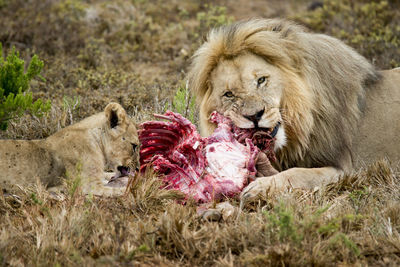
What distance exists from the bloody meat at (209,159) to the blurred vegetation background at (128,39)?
4.29ft

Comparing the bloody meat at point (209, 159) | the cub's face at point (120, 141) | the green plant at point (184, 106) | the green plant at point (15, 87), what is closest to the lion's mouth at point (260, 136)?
the bloody meat at point (209, 159)

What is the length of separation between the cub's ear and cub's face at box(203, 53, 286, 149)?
714 millimetres

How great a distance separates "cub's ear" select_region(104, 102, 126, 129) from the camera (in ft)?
13.7

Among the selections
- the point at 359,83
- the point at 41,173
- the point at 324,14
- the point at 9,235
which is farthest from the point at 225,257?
the point at 324,14

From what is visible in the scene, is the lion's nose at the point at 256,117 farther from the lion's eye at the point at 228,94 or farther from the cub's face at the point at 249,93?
the lion's eye at the point at 228,94

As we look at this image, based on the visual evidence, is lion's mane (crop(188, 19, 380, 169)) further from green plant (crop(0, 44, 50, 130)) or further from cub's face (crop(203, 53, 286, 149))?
green plant (crop(0, 44, 50, 130))

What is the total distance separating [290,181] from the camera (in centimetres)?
395

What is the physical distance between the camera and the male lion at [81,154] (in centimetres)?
394

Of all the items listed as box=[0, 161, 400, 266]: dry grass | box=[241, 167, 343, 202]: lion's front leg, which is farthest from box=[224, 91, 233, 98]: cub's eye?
box=[0, 161, 400, 266]: dry grass

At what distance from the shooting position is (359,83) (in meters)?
4.66

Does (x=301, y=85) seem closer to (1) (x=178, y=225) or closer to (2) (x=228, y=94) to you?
(2) (x=228, y=94)

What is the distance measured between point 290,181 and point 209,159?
62cm

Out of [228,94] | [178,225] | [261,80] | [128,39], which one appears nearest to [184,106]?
[228,94]

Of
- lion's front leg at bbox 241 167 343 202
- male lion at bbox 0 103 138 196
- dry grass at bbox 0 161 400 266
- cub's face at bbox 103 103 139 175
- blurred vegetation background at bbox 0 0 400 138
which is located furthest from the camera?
blurred vegetation background at bbox 0 0 400 138
